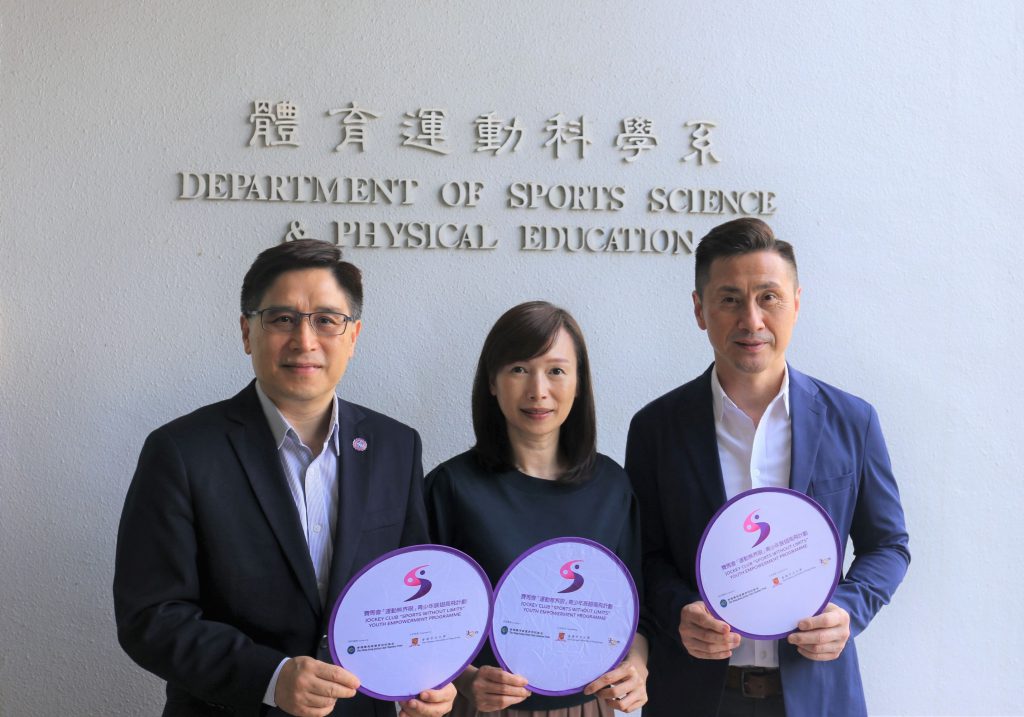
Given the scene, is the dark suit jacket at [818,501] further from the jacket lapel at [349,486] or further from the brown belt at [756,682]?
the jacket lapel at [349,486]

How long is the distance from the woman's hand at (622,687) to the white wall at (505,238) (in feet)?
3.74

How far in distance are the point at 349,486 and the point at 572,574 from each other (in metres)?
0.56

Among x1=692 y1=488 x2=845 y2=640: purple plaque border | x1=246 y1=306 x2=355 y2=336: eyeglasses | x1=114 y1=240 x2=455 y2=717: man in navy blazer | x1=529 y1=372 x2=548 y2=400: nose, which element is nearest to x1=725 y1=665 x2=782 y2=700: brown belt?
x1=692 y1=488 x2=845 y2=640: purple plaque border

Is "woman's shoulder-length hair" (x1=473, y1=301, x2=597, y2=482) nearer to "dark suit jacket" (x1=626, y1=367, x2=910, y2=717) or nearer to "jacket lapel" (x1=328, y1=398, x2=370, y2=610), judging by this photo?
"dark suit jacket" (x1=626, y1=367, x2=910, y2=717)

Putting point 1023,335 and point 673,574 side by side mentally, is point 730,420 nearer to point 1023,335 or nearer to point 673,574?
point 673,574

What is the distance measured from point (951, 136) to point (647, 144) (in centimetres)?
121

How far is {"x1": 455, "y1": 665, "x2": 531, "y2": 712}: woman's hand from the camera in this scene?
1.95 m

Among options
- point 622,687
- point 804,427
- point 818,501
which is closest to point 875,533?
point 818,501

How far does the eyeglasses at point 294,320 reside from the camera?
2.02 metres

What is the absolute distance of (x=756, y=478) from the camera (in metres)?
2.21

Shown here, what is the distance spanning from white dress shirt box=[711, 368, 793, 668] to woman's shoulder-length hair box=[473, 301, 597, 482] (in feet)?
1.15

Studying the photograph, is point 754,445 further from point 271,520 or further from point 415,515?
point 271,520

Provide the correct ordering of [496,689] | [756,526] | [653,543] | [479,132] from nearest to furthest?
1. [496,689]
2. [756,526]
3. [653,543]
4. [479,132]

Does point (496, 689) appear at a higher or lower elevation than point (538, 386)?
lower
